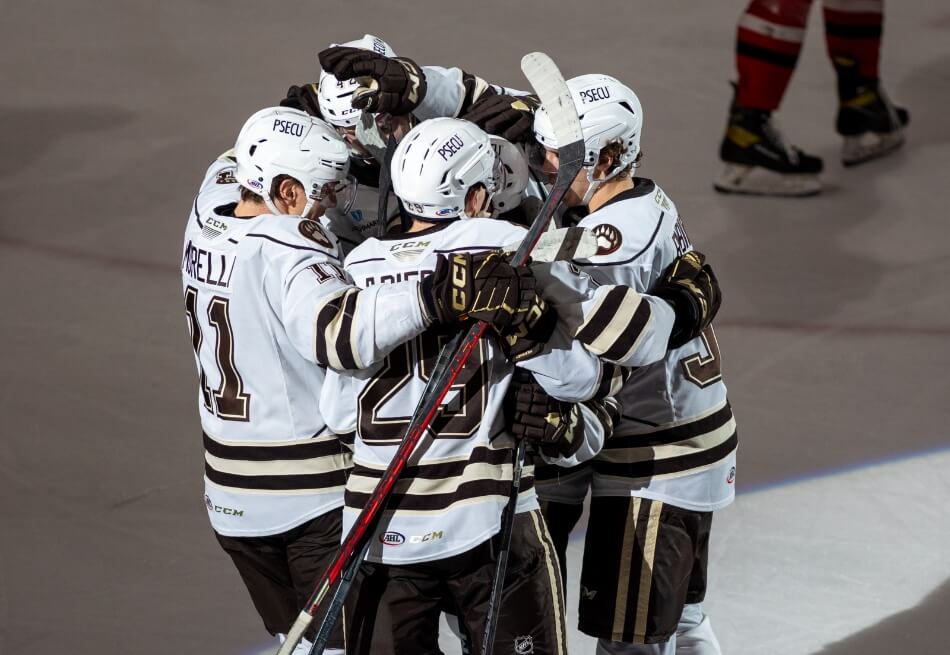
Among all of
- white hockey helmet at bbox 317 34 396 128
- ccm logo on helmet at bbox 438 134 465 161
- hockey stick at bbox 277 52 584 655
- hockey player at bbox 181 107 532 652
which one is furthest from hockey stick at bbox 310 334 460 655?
white hockey helmet at bbox 317 34 396 128

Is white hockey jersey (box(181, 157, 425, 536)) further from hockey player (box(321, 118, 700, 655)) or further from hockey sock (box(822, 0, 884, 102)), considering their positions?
hockey sock (box(822, 0, 884, 102))

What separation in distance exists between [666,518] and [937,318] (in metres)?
3.04

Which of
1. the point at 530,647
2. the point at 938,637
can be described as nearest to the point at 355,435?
the point at 530,647

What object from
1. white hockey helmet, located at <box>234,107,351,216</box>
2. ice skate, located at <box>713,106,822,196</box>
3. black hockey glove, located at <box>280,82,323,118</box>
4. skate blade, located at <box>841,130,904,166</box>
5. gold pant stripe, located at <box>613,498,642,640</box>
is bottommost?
skate blade, located at <box>841,130,904,166</box>

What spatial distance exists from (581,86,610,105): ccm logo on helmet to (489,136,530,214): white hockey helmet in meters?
0.25

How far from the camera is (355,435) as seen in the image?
2.71m

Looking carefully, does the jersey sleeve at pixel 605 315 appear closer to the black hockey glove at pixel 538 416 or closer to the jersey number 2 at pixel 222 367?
the black hockey glove at pixel 538 416

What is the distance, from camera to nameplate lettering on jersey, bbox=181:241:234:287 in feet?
9.01

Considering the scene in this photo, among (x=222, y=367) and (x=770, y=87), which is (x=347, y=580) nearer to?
(x=222, y=367)

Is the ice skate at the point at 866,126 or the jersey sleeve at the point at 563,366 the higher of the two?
the jersey sleeve at the point at 563,366

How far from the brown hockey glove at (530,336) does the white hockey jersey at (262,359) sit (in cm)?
30

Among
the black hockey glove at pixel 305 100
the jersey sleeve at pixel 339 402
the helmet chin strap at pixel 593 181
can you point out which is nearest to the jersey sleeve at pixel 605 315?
the helmet chin strap at pixel 593 181

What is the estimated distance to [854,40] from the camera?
7102mm

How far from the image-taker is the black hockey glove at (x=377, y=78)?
324cm
